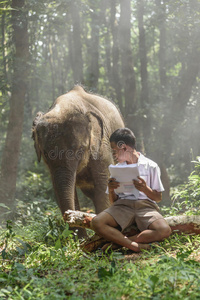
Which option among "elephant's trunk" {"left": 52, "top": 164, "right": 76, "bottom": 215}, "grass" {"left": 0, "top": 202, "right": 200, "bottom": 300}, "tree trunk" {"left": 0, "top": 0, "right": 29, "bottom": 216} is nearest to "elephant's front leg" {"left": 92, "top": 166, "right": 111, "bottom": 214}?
"elephant's trunk" {"left": 52, "top": 164, "right": 76, "bottom": 215}

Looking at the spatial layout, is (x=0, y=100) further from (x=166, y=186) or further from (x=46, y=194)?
(x=166, y=186)

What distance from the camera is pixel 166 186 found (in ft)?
36.2

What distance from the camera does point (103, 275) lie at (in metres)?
3.62

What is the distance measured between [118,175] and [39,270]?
1.33 metres

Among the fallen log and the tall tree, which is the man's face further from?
the tall tree

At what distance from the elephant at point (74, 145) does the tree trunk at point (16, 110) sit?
2.82 meters

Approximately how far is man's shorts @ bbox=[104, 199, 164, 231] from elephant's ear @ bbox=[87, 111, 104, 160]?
217cm

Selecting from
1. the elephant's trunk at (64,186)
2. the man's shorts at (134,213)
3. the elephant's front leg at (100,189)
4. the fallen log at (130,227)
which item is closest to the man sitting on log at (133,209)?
the man's shorts at (134,213)

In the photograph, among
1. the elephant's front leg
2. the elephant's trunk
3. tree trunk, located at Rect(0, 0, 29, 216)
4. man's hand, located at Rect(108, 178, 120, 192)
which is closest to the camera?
man's hand, located at Rect(108, 178, 120, 192)

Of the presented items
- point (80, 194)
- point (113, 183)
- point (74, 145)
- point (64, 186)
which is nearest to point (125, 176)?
point (113, 183)

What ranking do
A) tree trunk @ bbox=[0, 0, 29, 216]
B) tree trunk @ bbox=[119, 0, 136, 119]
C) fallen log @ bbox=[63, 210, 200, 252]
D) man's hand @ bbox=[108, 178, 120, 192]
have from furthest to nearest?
tree trunk @ bbox=[119, 0, 136, 119] < tree trunk @ bbox=[0, 0, 29, 216] < fallen log @ bbox=[63, 210, 200, 252] < man's hand @ bbox=[108, 178, 120, 192]

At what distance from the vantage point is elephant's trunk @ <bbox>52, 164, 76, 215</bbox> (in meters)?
5.94

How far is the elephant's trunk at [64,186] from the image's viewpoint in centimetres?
594

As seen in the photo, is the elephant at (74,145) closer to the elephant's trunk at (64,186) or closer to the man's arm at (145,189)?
the elephant's trunk at (64,186)
